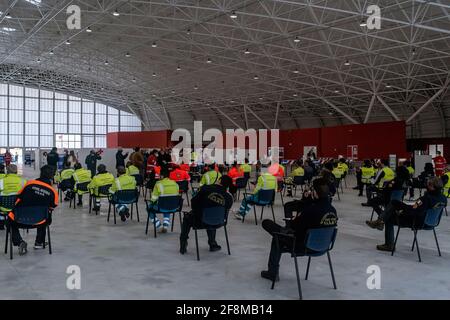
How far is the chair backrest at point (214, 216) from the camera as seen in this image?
6199 mm

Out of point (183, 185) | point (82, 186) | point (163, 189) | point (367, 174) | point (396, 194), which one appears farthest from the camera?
point (367, 174)

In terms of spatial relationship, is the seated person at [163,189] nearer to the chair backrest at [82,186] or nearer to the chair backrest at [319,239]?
the chair backrest at [319,239]

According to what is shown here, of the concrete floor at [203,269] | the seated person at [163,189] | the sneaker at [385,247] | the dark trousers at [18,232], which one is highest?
the seated person at [163,189]

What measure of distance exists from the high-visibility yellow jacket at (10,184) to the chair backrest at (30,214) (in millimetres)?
1078

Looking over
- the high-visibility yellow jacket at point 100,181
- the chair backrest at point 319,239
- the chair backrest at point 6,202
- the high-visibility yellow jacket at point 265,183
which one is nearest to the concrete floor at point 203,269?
the chair backrest at point 319,239

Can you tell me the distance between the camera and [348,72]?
1117 inches

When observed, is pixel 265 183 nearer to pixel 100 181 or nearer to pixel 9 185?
pixel 100 181

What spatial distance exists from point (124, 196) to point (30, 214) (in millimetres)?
2757

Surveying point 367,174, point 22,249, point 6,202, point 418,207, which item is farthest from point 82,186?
point 367,174

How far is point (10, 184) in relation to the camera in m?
7.04

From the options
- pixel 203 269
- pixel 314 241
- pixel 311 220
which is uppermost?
pixel 311 220

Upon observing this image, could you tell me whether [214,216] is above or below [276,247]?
above

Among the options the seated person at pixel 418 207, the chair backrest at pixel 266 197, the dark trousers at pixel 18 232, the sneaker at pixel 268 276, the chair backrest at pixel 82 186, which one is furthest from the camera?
the chair backrest at pixel 82 186

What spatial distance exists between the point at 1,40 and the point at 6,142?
17.3 m
